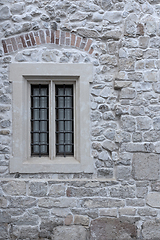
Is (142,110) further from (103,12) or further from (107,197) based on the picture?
(103,12)

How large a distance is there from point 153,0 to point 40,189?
138 inches

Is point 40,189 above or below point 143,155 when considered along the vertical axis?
below

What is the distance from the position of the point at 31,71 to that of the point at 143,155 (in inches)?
86.8

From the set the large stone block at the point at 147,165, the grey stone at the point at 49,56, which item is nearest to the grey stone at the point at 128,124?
the large stone block at the point at 147,165

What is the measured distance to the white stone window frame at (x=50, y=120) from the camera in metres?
3.27

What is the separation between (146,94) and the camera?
327 centimetres

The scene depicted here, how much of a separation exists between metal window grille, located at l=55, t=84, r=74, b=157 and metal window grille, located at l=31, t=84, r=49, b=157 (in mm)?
183

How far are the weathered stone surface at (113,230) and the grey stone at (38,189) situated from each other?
0.91 meters

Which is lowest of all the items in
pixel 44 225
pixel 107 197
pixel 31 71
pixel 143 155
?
pixel 44 225

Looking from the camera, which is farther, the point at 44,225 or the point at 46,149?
the point at 46,149

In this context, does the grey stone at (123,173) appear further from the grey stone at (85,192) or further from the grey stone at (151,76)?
the grey stone at (151,76)

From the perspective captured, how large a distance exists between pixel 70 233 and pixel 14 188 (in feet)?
3.60

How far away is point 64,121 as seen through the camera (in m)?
3.47

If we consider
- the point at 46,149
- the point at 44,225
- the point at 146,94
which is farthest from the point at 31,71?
the point at 44,225
